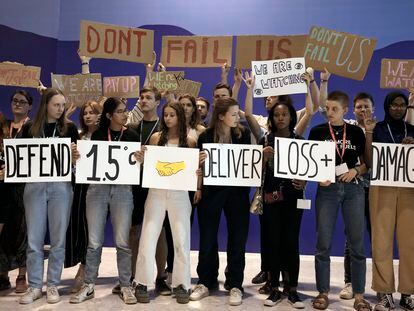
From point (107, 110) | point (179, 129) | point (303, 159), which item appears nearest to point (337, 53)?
point (303, 159)

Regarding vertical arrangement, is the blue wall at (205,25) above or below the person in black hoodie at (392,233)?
above

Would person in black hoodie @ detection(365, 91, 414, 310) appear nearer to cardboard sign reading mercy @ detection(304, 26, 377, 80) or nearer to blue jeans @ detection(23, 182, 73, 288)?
cardboard sign reading mercy @ detection(304, 26, 377, 80)

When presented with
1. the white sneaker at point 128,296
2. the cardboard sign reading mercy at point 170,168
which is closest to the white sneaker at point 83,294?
the white sneaker at point 128,296

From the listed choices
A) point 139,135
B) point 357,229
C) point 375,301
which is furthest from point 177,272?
point 375,301

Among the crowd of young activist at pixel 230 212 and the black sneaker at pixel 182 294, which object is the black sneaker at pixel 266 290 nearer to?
the crowd of young activist at pixel 230 212

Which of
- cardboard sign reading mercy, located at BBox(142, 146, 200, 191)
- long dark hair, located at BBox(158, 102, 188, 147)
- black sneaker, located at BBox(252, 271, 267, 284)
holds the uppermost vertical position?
long dark hair, located at BBox(158, 102, 188, 147)

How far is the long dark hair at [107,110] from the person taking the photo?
3.96 metres

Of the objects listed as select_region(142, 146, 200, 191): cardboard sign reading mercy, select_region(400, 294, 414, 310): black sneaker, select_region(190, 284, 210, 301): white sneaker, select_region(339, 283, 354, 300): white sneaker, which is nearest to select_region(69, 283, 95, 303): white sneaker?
select_region(190, 284, 210, 301): white sneaker

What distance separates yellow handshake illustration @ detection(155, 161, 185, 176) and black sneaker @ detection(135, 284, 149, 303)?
97 cm

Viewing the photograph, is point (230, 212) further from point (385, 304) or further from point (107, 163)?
point (385, 304)

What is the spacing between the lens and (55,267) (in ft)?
12.7

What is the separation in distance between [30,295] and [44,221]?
0.61 metres

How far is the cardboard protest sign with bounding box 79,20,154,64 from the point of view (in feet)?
15.8

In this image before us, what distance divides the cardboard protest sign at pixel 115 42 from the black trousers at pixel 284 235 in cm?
220
